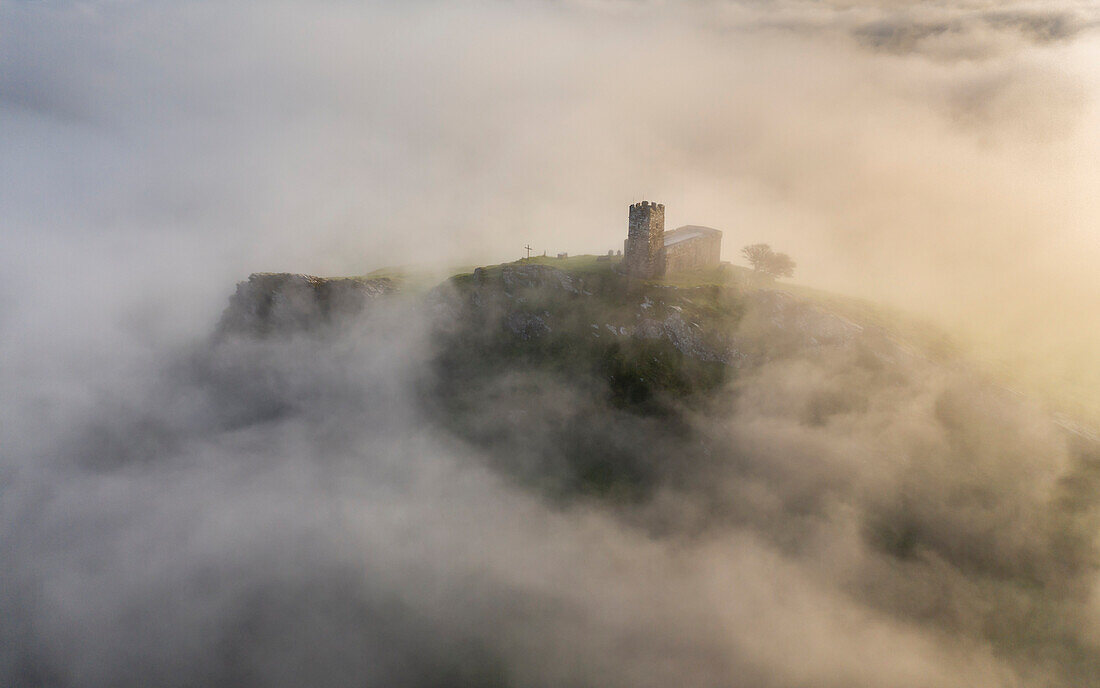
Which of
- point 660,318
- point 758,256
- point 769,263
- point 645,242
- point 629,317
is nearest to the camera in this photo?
point 645,242

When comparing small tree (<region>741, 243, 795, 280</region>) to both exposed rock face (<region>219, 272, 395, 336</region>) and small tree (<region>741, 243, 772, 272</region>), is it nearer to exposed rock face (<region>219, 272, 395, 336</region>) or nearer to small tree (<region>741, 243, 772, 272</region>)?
small tree (<region>741, 243, 772, 272</region>)

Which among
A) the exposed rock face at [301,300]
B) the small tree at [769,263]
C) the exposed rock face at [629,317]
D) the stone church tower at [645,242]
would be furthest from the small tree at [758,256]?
the exposed rock face at [301,300]

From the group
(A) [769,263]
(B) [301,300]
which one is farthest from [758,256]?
(B) [301,300]

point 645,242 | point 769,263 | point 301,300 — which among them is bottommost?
point 301,300

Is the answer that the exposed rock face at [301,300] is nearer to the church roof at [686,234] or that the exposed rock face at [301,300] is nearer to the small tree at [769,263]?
the church roof at [686,234]

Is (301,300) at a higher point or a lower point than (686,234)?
lower

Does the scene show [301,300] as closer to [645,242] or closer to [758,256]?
[645,242]

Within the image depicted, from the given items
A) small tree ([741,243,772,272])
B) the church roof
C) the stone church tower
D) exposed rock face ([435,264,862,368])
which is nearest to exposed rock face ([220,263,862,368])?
exposed rock face ([435,264,862,368])
